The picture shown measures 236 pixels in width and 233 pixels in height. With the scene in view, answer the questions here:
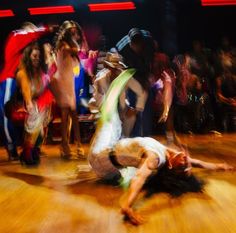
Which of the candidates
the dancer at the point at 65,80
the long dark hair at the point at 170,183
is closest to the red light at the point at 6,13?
the dancer at the point at 65,80

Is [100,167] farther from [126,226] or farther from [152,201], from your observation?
[126,226]

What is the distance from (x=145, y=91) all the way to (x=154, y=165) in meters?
1.43

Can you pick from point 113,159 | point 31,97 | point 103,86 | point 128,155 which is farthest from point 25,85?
point 128,155

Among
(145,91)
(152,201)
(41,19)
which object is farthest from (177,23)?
(152,201)

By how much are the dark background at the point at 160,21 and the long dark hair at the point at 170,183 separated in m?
3.91

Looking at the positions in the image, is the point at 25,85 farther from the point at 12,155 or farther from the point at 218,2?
the point at 218,2

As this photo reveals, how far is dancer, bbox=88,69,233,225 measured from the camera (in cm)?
331

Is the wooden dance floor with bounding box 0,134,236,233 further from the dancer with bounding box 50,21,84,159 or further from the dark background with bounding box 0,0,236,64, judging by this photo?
the dark background with bounding box 0,0,236,64

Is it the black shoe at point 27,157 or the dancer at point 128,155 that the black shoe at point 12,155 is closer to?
the black shoe at point 27,157

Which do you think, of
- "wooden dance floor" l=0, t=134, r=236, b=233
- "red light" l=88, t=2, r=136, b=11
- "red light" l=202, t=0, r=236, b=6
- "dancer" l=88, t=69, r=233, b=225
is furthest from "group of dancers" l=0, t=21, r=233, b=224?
"red light" l=202, t=0, r=236, b=6

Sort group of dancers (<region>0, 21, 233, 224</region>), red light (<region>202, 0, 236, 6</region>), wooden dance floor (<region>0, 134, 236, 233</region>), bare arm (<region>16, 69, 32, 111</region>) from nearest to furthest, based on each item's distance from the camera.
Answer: wooden dance floor (<region>0, 134, 236, 233</region>) → group of dancers (<region>0, 21, 233, 224</region>) → bare arm (<region>16, 69, 32, 111</region>) → red light (<region>202, 0, 236, 6</region>)

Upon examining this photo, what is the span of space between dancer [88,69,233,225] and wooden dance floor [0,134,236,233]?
0.60ft

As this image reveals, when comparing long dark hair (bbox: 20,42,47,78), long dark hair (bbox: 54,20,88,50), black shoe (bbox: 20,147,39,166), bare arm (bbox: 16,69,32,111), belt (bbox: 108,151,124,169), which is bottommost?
black shoe (bbox: 20,147,39,166)

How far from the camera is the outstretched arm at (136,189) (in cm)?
286
